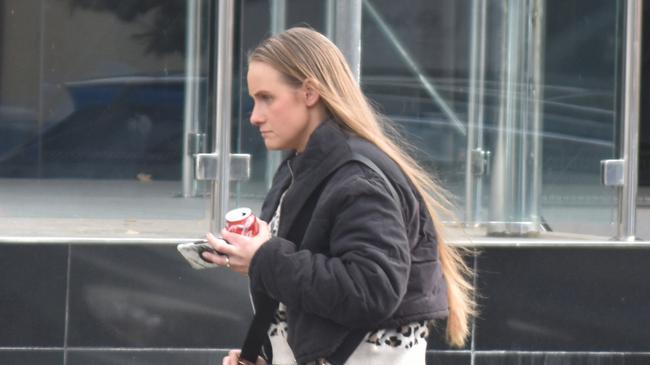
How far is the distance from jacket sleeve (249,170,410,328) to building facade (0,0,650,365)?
9.92 ft

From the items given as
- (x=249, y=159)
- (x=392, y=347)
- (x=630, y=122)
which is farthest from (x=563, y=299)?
(x=392, y=347)

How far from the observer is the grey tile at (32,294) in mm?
6230

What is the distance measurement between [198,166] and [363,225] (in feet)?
12.7

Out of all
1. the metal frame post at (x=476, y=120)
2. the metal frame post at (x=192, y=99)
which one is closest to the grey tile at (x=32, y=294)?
the metal frame post at (x=192, y=99)

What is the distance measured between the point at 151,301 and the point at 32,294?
1.80 ft

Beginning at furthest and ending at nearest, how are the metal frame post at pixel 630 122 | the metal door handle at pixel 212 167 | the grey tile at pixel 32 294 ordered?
the metal frame post at pixel 630 122
the metal door handle at pixel 212 167
the grey tile at pixel 32 294

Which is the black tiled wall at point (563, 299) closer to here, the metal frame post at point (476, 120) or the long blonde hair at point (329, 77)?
the metal frame post at point (476, 120)

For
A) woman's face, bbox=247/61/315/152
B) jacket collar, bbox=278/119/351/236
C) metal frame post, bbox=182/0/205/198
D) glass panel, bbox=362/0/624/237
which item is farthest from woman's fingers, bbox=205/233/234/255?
glass panel, bbox=362/0/624/237

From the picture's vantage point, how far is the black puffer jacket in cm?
279

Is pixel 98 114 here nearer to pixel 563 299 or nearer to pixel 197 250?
pixel 563 299

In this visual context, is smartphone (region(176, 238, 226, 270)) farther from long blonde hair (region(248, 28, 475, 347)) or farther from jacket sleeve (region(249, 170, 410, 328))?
long blonde hair (region(248, 28, 475, 347))

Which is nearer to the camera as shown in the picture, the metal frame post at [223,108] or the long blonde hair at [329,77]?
the long blonde hair at [329,77]

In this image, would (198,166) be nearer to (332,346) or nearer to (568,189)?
(568,189)

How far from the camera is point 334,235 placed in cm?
285
